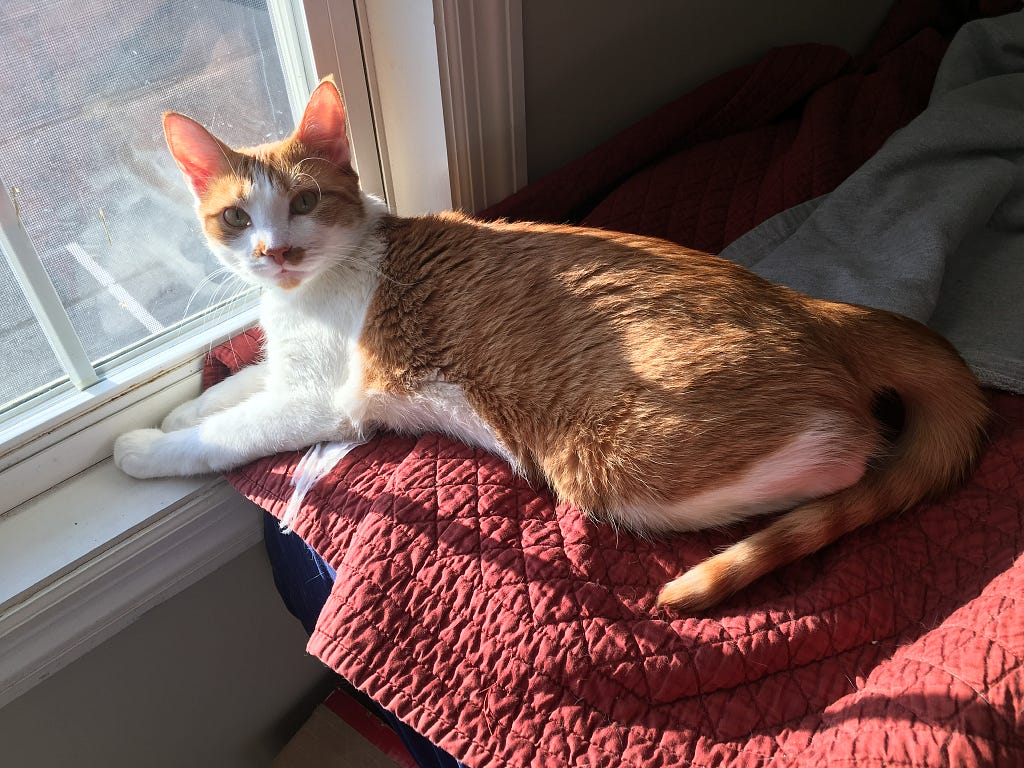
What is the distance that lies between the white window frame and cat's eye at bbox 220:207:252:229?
0.88 ft

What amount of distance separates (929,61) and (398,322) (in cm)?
132

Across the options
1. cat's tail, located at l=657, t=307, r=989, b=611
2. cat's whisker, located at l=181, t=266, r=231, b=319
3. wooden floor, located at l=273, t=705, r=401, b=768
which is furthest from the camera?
wooden floor, located at l=273, t=705, r=401, b=768

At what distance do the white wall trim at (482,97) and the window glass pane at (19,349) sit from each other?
635mm

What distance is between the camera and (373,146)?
123cm

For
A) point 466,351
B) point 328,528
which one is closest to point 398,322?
point 466,351

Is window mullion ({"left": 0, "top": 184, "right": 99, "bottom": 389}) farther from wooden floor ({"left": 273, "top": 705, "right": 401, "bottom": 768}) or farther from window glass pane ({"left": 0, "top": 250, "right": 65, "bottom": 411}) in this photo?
wooden floor ({"left": 273, "top": 705, "right": 401, "bottom": 768})

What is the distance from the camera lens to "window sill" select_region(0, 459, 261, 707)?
0.90 meters

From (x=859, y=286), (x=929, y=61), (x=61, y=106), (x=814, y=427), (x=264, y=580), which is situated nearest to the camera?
(x=814, y=427)

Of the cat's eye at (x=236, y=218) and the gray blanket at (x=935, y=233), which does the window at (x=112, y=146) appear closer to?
the cat's eye at (x=236, y=218)

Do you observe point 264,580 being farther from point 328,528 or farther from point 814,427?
point 814,427

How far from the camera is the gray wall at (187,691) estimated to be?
1.01 m

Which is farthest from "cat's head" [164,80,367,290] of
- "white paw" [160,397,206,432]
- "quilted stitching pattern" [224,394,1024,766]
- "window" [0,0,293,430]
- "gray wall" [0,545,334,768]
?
"gray wall" [0,545,334,768]

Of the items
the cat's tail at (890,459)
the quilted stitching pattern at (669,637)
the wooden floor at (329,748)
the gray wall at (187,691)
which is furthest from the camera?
the wooden floor at (329,748)

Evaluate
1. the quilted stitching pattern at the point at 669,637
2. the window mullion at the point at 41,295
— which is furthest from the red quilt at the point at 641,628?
the window mullion at the point at 41,295
